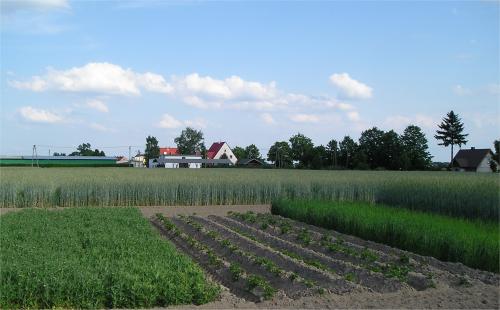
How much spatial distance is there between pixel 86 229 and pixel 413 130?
94.5 metres

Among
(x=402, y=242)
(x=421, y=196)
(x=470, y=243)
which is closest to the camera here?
(x=470, y=243)

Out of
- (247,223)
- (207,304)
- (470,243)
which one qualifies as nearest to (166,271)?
(207,304)

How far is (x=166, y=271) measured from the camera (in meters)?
8.80

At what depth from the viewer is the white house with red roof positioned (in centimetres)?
13238

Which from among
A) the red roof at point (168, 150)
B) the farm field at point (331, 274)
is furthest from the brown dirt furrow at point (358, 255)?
the red roof at point (168, 150)

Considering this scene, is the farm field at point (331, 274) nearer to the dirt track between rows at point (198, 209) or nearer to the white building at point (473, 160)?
the dirt track between rows at point (198, 209)

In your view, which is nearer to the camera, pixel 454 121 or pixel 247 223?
pixel 247 223

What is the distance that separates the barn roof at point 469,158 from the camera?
8675 centimetres

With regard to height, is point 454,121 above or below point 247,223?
above

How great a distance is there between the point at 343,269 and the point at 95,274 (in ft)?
17.6

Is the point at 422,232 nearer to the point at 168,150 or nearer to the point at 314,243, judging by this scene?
the point at 314,243

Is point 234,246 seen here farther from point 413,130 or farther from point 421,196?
point 413,130

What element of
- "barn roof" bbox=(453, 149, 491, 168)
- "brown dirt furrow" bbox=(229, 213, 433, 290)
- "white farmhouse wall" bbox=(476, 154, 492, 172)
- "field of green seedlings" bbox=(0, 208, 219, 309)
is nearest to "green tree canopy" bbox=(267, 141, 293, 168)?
"barn roof" bbox=(453, 149, 491, 168)

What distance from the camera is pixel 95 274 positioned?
8.30m
